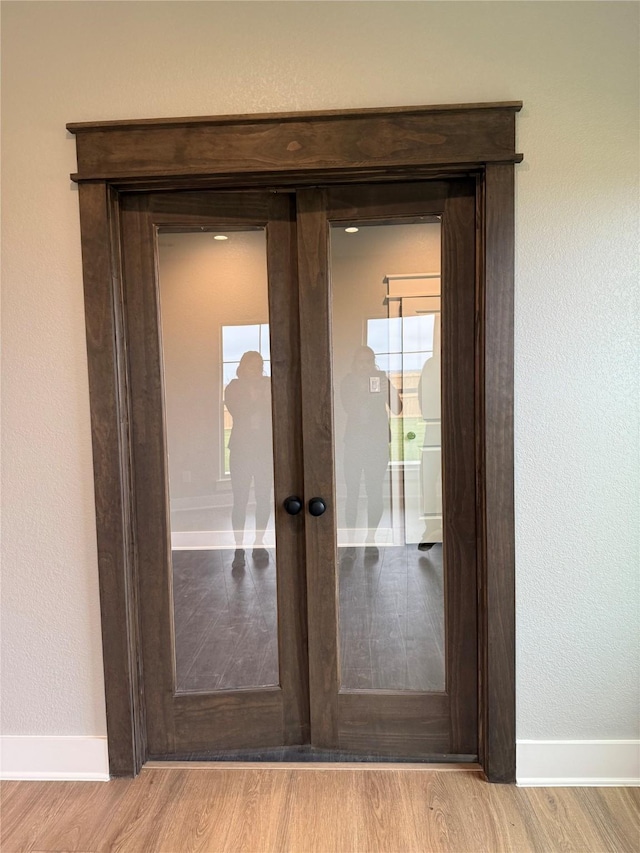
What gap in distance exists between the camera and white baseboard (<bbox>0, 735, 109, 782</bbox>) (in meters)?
1.80

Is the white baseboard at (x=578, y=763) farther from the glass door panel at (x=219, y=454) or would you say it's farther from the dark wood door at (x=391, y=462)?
the glass door panel at (x=219, y=454)

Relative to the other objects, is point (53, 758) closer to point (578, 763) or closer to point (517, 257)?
point (578, 763)

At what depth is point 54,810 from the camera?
5.47ft

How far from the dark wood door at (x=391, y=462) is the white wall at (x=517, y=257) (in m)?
0.22

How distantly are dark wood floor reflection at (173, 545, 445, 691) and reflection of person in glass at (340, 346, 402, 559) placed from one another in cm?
15

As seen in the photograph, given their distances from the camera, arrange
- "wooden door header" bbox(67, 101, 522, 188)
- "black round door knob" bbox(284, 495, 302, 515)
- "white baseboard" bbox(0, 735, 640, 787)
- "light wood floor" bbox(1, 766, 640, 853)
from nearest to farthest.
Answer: "light wood floor" bbox(1, 766, 640, 853) < "wooden door header" bbox(67, 101, 522, 188) < "white baseboard" bbox(0, 735, 640, 787) < "black round door knob" bbox(284, 495, 302, 515)

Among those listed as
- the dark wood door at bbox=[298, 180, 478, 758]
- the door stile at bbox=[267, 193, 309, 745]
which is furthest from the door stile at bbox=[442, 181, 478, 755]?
the door stile at bbox=[267, 193, 309, 745]

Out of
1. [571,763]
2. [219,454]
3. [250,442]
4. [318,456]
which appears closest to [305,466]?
[318,456]

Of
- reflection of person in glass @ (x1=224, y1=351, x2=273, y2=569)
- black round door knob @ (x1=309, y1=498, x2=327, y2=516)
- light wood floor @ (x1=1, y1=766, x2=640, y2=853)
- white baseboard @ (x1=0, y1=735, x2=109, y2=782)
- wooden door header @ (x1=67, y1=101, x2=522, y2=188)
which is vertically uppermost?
wooden door header @ (x1=67, y1=101, x2=522, y2=188)

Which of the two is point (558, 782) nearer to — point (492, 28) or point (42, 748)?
point (42, 748)

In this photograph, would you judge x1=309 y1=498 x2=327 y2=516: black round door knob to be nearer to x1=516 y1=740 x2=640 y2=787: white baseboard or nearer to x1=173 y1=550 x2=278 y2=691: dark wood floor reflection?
x1=173 y1=550 x2=278 y2=691: dark wood floor reflection

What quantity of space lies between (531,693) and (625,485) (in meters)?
0.82

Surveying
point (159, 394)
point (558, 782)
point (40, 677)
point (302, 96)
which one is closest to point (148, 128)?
point (302, 96)

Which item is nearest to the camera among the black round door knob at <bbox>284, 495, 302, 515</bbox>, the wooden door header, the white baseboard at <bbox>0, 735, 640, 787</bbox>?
the wooden door header
